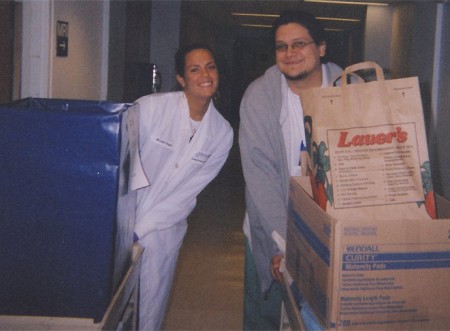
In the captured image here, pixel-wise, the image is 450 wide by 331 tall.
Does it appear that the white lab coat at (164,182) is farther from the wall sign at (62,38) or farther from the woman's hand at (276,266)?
the wall sign at (62,38)

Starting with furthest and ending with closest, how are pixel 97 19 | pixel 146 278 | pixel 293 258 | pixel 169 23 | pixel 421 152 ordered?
1. pixel 169 23
2. pixel 97 19
3. pixel 146 278
4. pixel 293 258
5. pixel 421 152

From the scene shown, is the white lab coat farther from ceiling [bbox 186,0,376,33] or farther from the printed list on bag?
ceiling [bbox 186,0,376,33]

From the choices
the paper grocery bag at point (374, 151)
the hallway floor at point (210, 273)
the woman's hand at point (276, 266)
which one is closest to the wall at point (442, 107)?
the hallway floor at point (210, 273)

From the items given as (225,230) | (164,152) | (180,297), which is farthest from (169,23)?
(164,152)

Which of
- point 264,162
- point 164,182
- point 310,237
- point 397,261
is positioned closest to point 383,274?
point 397,261

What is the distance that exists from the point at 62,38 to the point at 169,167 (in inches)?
45.4

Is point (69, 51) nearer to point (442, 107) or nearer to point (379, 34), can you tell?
point (442, 107)

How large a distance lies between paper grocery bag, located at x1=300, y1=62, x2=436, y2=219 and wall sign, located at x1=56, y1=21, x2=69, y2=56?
6.18ft

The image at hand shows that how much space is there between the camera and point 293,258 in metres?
1.40

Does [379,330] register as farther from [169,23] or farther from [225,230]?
[169,23]

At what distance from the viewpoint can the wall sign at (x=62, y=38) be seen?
270cm

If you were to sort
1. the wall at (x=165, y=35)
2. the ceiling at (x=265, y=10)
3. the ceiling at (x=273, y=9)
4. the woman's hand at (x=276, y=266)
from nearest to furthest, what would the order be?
the woman's hand at (x=276, y=266)
the wall at (x=165, y=35)
the ceiling at (x=273, y=9)
the ceiling at (x=265, y=10)

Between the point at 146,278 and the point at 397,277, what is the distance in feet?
3.68

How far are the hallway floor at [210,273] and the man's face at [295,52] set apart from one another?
159 cm
